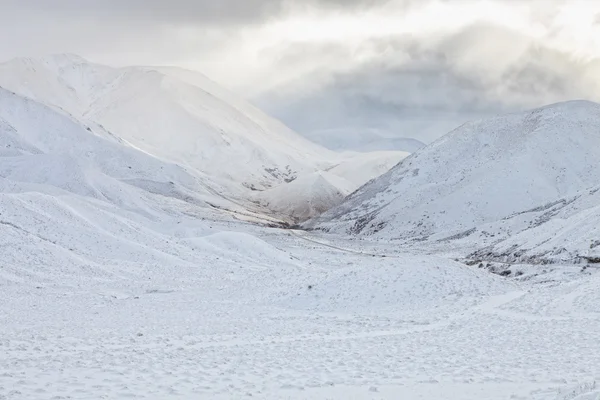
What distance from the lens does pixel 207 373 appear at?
54.5 feet

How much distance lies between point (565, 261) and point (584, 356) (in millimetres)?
33884

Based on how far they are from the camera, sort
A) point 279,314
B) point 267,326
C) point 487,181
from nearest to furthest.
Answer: point 267,326 < point 279,314 < point 487,181

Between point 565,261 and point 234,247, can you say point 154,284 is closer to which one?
point 234,247

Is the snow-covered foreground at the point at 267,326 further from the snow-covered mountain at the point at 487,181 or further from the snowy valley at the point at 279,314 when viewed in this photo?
the snow-covered mountain at the point at 487,181

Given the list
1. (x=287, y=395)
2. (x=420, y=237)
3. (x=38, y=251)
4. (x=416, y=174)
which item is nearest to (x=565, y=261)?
(x=38, y=251)

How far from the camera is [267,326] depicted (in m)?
27.3

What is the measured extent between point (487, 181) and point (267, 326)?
337 feet

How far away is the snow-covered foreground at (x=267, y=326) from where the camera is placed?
1559 cm

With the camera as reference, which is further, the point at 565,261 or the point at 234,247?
the point at 234,247

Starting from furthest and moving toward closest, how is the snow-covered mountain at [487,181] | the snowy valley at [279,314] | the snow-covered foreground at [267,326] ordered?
the snow-covered mountain at [487,181] → the snowy valley at [279,314] → the snow-covered foreground at [267,326]

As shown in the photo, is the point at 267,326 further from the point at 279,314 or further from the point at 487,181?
the point at 487,181

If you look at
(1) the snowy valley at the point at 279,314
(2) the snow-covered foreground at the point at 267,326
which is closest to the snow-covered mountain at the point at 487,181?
(1) the snowy valley at the point at 279,314

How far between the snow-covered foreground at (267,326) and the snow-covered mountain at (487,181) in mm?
55261

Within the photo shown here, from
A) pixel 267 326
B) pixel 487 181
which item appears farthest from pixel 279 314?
pixel 487 181
